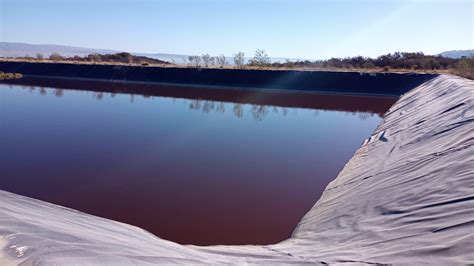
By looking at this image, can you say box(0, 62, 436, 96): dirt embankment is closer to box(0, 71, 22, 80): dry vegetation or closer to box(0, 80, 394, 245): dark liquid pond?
box(0, 71, 22, 80): dry vegetation

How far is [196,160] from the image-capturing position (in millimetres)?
8031

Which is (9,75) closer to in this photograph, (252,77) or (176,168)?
(252,77)

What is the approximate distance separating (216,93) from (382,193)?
1708cm

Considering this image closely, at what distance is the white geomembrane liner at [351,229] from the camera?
2.54 metres

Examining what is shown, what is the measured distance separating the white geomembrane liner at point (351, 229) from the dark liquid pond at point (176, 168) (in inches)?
36.8

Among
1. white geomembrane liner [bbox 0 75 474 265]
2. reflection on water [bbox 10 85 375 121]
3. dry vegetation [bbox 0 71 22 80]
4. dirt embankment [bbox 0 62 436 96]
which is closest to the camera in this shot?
white geomembrane liner [bbox 0 75 474 265]

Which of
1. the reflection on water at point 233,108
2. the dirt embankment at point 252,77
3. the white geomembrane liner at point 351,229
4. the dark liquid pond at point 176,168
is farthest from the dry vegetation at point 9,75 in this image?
the white geomembrane liner at point 351,229

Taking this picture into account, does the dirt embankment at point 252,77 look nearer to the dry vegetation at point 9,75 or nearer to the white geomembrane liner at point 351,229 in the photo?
the dry vegetation at point 9,75

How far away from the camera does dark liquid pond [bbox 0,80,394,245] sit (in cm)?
536

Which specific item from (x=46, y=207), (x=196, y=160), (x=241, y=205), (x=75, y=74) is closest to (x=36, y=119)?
(x=196, y=160)

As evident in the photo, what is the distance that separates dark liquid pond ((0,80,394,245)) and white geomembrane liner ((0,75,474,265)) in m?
0.93

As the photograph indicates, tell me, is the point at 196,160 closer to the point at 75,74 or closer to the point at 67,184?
the point at 67,184

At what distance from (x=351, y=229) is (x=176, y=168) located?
416 cm

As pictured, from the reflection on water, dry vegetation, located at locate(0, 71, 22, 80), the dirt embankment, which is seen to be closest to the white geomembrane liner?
the reflection on water
